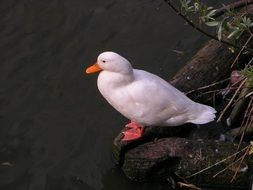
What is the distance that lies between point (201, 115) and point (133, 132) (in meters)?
0.59

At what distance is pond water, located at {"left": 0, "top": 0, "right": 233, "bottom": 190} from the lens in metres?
4.52

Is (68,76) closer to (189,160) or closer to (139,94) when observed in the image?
(139,94)

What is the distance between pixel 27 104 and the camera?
5.10 meters

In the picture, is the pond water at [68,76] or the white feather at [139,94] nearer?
the white feather at [139,94]

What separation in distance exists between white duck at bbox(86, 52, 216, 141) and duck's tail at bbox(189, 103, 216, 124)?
0.02 m

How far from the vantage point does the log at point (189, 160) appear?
13.4 feet

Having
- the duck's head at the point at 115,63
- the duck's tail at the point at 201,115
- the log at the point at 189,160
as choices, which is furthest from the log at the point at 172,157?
the duck's head at the point at 115,63

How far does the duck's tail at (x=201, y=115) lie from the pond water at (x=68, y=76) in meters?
0.63

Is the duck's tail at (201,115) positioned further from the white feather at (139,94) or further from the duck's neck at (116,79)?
the duck's neck at (116,79)

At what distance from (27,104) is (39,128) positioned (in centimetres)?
36

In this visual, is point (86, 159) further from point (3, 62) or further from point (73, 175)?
point (3, 62)

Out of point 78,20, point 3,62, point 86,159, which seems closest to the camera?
point 86,159

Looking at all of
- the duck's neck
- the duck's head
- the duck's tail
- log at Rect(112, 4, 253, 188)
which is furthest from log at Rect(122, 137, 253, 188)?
the duck's head

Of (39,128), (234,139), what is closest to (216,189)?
(234,139)
